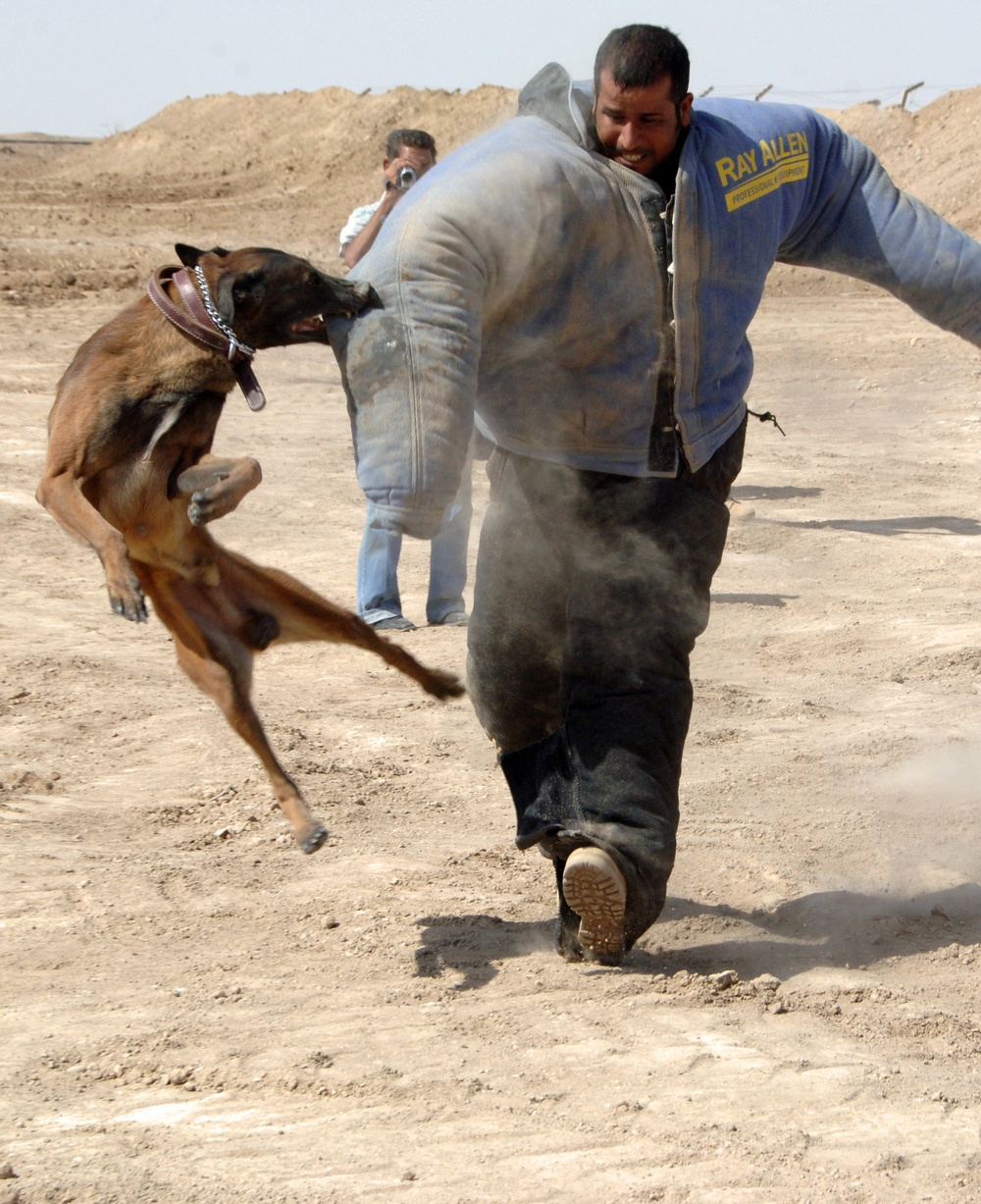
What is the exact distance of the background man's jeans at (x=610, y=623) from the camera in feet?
11.5

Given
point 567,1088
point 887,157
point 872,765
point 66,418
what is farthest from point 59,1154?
point 887,157

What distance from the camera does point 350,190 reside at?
30234 millimetres

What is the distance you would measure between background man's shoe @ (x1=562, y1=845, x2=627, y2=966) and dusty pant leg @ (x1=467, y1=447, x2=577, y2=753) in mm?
399

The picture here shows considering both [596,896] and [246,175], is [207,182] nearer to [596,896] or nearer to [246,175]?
[246,175]

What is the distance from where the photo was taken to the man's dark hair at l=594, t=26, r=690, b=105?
10.2 ft

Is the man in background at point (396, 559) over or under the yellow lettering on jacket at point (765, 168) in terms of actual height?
under

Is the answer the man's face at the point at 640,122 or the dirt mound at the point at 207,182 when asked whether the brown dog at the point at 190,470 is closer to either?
the man's face at the point at 640,122

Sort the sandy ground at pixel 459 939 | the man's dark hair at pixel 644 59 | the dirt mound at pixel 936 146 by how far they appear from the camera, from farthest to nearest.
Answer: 1. the dirt mound at pixel 936 146
2. the man's dark hair at pixel 644 59
3. the sandy ground at pixel 459 939

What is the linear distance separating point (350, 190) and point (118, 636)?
986 inches

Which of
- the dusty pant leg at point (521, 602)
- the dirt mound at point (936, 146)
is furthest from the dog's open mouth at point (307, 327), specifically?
the dirt mound at point (936, 146)

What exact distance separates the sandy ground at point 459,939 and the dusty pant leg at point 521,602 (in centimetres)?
63

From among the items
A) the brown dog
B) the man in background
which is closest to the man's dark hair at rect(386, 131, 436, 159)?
the man in background

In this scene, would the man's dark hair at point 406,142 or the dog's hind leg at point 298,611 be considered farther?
the man's dark hair at point 406,142

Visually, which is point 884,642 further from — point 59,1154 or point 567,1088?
point 59,1154
